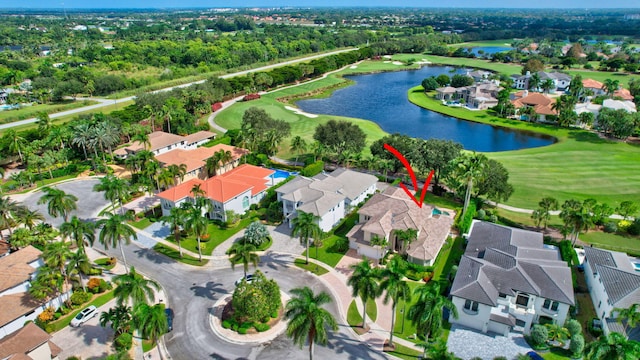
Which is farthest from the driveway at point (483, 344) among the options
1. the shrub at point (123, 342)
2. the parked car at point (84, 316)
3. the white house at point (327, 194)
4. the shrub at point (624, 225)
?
the parked car at point (84, 316)

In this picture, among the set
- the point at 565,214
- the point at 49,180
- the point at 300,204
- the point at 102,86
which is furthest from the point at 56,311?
the point at 102,86

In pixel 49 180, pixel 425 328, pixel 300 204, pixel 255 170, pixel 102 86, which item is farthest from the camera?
pixel 102 86

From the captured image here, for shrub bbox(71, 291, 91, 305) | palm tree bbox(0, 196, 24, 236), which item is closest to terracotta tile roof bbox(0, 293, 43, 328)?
shrub bbox(71, 291, 91, 305)

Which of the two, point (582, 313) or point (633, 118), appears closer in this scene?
point (582, 313)

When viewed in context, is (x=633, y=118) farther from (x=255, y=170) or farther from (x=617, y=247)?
(x=255, y=170)

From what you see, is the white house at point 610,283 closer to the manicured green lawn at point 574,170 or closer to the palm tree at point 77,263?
the manicured green lawn at point 574,170

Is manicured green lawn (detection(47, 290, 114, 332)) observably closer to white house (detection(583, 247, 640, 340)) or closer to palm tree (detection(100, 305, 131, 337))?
palm tree (detection(100, 305, 131, 337))

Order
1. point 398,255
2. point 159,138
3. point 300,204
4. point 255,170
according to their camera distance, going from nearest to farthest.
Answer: point 398,255 → point 300,204 → point 255,170 → point 159,138
